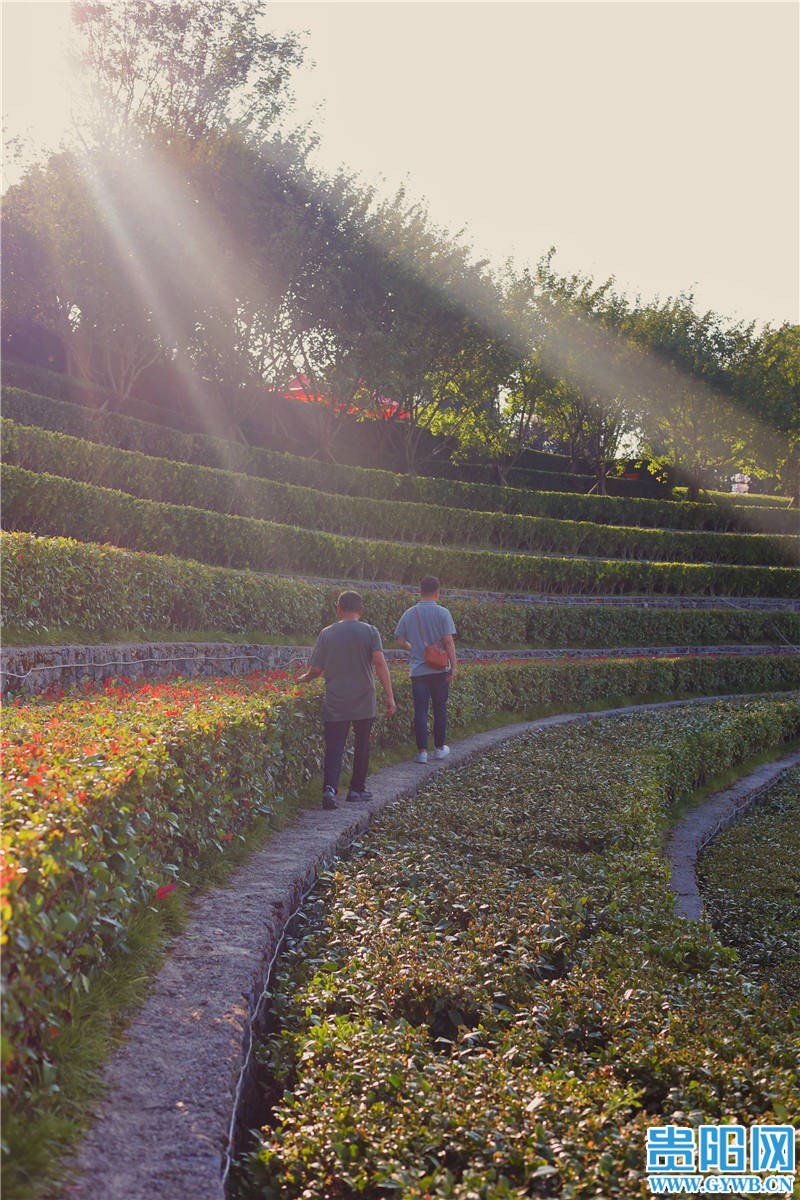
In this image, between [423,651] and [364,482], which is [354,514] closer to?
[364,482]

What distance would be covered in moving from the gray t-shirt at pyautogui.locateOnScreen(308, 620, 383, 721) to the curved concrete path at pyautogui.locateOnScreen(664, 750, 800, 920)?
3.02 metres

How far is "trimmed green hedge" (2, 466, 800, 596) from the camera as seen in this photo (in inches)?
505

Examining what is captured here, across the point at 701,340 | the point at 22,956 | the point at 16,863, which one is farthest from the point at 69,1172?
the point at 701,340

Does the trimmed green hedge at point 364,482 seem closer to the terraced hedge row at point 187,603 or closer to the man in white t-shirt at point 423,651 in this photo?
the terraced hedge row at point 187,603

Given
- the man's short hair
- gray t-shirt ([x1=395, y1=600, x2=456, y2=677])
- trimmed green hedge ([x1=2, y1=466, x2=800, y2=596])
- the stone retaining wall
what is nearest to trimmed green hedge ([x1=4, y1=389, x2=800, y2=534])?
trimmed green hedge ([x1=2, y1=466, x2=800, y2=596])

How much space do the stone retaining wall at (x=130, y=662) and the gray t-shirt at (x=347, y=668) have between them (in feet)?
7.25

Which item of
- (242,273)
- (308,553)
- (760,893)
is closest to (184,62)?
(242,273)

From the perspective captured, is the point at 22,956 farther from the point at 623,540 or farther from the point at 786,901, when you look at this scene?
the point at 623,540

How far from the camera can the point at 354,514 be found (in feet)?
82.6

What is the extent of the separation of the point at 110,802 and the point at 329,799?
4249mm

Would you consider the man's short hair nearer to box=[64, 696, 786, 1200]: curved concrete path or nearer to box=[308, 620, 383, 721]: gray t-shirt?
box=[308, 620, 383, 721]: gray t-shirt

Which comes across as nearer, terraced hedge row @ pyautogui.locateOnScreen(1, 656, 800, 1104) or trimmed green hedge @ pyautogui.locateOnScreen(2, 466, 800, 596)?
terraced hedge row @ pyautogui.locateOnScreen(1, 656, 800, 1104)

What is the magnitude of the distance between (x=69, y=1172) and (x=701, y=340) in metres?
51.2

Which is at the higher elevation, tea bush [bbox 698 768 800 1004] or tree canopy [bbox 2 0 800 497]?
tree canopy [bbox 2 0 800 497]
